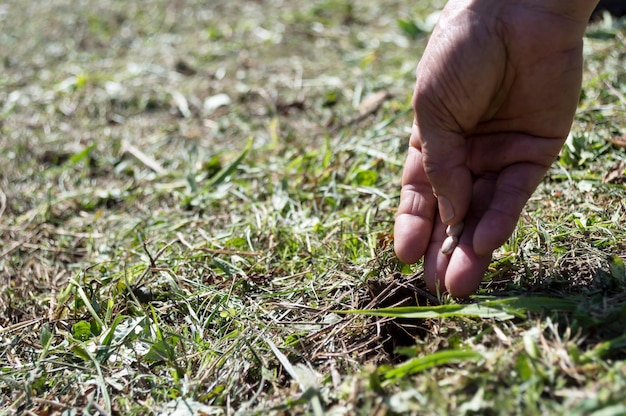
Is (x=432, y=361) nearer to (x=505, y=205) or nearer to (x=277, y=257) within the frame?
(x=505, y=205)

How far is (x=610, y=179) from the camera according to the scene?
7.79 feet

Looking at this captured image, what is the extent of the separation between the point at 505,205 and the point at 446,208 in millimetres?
170

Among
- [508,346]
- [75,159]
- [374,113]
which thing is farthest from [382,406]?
[75,159]

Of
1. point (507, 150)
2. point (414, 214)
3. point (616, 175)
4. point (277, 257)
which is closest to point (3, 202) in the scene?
point (277, 257)

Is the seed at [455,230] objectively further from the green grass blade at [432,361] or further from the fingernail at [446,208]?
the green grass blade at [432,361]

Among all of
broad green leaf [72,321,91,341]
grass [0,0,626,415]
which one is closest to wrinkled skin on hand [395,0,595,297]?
grass [0,0,626,415]

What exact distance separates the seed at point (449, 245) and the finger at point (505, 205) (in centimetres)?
10

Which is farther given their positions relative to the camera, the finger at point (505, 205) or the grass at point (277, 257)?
the finger at point (505, 205)

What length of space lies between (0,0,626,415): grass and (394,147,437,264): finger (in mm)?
95

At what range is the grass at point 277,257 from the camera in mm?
1564

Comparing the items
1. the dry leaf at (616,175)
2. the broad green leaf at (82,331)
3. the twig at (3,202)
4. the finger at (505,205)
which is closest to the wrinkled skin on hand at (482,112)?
the finger at (505,205)

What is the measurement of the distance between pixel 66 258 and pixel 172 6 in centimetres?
413

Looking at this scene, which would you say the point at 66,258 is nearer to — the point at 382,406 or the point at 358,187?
the point at 358,187

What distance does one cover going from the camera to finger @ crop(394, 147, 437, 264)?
1.99 metres
